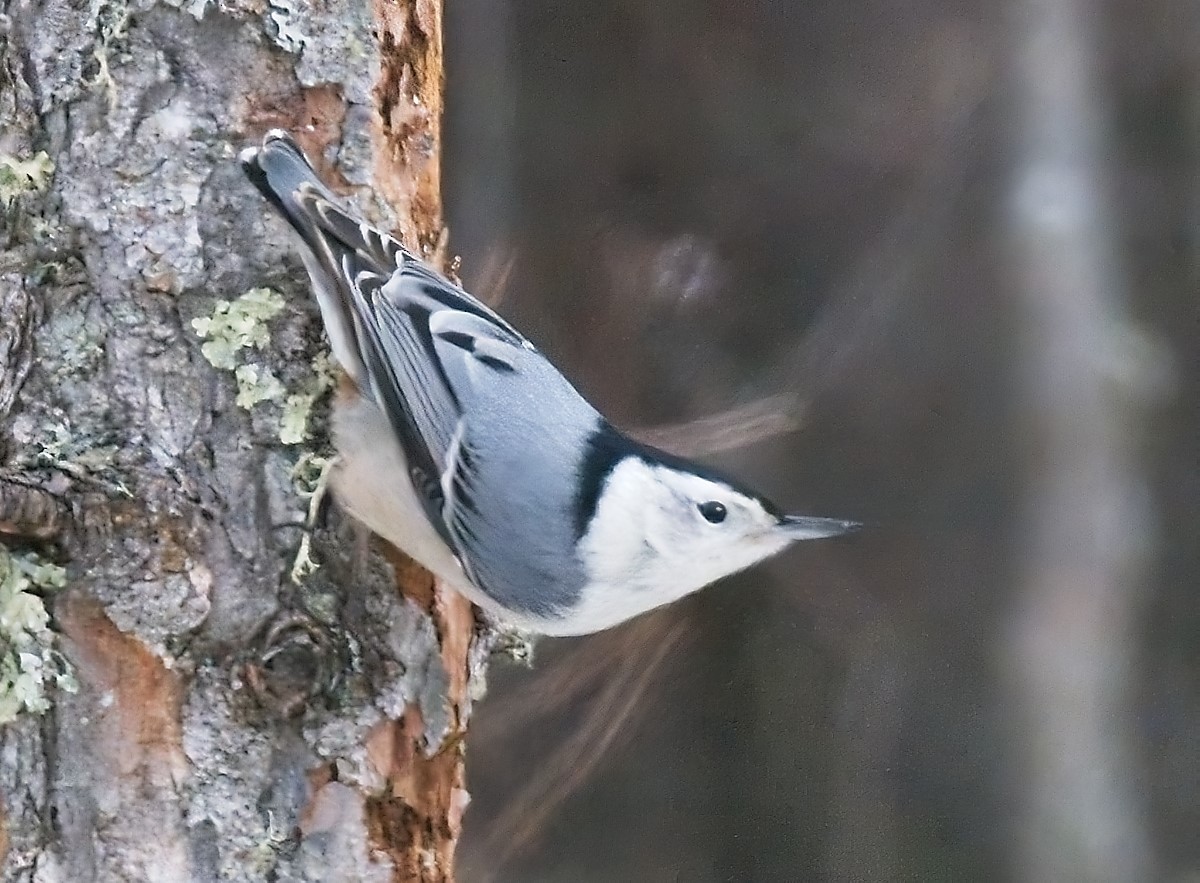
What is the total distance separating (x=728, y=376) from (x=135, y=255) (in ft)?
2.21

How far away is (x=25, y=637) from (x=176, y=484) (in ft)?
0.36

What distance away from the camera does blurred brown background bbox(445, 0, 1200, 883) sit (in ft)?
3.67

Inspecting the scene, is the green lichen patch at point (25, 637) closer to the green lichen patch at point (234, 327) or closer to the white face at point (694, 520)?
the green lichen patch at point (234, 327)

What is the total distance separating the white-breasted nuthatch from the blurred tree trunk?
3 cm

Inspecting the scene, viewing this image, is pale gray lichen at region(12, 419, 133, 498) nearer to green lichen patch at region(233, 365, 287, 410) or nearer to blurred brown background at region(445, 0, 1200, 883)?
green lichen patch at region(233, 365, 287, 410)

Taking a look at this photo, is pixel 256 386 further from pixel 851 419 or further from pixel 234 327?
pixel 851 419

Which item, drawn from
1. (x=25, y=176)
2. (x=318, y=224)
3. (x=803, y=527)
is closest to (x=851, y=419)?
(x=803, y=527)

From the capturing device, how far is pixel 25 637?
0.57 metres

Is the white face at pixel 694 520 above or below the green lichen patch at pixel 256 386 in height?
below

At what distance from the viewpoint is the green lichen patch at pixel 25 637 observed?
568 millimetres

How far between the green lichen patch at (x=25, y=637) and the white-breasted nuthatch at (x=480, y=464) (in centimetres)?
16

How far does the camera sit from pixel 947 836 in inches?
44.9

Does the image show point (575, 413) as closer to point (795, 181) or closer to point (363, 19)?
point (363, 19)

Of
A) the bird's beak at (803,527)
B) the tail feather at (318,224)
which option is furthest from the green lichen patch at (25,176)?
the bird's beak at (803,527)
